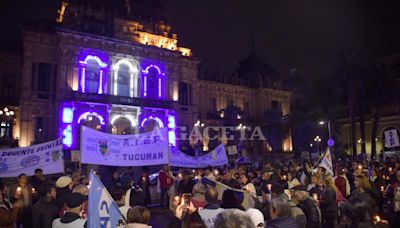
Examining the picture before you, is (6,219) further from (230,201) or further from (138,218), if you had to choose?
(230,201)

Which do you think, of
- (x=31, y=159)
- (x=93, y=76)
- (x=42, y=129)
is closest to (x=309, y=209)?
(x=31, y=159)

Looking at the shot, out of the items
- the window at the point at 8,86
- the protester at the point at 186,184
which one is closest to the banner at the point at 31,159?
the protester at the point at 186,184

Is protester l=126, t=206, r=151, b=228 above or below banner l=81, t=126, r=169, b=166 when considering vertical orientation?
below

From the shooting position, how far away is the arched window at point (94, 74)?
1357 inches

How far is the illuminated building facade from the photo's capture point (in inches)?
1271

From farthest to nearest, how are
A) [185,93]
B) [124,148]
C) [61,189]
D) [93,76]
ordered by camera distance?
[185,93] < [93,76] < [124,148] < [61,189]

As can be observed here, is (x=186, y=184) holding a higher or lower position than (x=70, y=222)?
lower

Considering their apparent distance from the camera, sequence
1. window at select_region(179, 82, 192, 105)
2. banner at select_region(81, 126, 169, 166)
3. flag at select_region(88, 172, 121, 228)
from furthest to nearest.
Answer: window at select_region(179, 82, 192, 105) < banner at select_region(81, 126, 169, 166) < flag at select_region(88, 172, 121, 228)

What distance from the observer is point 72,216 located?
16.3 ft

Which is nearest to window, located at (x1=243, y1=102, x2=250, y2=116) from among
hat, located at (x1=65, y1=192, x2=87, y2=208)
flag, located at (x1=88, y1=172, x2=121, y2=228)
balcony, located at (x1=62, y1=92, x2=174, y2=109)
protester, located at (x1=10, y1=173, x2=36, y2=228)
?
balcony, located at (x1=62, y1=92, x2=174, y2=109)

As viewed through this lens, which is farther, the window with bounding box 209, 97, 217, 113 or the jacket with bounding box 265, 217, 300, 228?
the window with bounding box 209, 97, 217, 113

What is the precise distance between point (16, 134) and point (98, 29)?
13.5m

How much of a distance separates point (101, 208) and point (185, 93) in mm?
37835

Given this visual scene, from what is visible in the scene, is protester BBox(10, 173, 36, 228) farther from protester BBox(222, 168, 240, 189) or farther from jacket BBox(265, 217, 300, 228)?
jacket BBox(265, 217, 300, 228)
